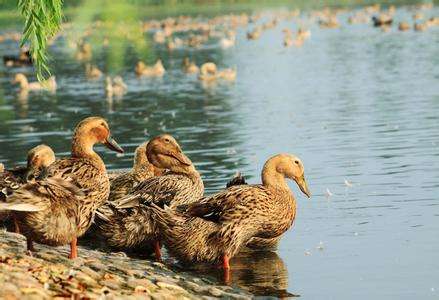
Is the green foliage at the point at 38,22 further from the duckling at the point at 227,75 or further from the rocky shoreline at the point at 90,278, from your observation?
the duckling at the point at 227,75

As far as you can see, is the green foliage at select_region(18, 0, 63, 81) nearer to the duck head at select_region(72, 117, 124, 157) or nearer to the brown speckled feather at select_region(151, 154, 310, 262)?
the duck head at select_region(72, 117, 124, 157)

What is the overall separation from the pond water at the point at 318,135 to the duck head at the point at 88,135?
105 inches

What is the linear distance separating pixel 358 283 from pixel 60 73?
4918 centimetres

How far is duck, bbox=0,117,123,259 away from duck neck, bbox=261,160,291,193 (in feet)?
7.25

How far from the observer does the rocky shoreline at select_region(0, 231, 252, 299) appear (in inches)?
398

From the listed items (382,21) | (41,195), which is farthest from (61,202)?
(382,21)

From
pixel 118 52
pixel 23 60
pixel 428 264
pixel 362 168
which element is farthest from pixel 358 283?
pixel 118 52

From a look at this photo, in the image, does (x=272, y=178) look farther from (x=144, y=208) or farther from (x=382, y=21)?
(x=382, y=21)

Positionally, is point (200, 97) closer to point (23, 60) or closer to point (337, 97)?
point (337, 97)

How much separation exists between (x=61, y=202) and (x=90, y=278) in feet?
4.56

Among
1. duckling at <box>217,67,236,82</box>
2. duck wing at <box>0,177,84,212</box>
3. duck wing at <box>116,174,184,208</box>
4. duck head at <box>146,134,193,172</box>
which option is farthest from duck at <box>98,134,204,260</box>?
duckling at <box>217,67,236,82</box>

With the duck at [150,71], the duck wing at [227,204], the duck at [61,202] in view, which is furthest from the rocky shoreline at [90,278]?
the duck at [150,71]

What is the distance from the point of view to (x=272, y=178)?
47.8 ft

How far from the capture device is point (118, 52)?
256ft
